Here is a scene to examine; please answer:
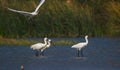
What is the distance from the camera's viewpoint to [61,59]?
26.2 meters

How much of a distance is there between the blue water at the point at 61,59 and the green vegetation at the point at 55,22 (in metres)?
8.13

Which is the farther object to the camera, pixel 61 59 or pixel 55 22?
pixel 55 22

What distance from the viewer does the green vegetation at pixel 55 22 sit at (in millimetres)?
41688

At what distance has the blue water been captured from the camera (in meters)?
23.2

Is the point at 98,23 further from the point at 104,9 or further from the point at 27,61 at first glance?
the point at 27,61

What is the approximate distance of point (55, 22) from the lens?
139 feet

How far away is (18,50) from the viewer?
1228 inches

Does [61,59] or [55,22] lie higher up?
[61,59]

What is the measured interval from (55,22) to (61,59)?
16.4 m

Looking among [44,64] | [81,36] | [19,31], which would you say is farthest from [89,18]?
[44,64]

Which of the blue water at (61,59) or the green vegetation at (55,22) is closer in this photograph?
the blue water at (61,59)

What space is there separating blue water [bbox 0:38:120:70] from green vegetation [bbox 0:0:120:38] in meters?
8.13

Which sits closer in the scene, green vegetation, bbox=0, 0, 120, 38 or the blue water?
the blue water

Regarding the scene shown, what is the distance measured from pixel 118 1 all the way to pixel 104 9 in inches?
78.9
